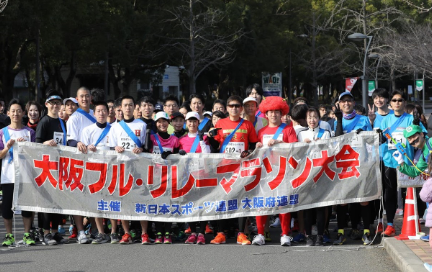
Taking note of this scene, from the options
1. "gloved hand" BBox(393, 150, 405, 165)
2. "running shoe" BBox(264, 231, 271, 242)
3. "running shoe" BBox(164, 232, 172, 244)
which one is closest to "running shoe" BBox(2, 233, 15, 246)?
"running shoe" BBox(164, 232, 172, 244)

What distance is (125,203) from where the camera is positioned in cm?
855

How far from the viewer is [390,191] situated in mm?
8531

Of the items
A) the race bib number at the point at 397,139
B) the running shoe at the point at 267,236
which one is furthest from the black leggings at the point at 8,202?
the race bib number at the point at 397,139

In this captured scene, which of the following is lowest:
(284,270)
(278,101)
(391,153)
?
(284,270)

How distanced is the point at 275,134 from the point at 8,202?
138 inches

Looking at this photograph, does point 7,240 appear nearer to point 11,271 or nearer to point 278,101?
point 11,271

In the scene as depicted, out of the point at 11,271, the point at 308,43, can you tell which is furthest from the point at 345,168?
the point at 308,43

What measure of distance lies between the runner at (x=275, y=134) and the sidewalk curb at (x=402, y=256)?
1.21m

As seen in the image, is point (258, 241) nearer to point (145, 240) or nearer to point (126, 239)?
point (145, 240)

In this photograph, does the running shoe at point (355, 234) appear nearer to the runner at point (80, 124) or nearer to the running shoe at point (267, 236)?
the running shoe at point (267, 236)

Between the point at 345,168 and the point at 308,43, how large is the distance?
168ft

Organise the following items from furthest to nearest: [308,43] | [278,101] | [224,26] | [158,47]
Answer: [308,43] → [224,26] → [158,47] → [278,101]

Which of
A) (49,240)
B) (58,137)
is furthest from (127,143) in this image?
(49,240)

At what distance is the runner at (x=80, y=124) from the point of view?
861 cm
